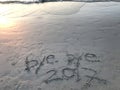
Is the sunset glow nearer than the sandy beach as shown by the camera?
No

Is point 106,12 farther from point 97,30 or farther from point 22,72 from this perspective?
point 22,72

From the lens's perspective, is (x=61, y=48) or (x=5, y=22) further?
(x=5, y=22)

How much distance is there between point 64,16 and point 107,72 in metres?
2.35

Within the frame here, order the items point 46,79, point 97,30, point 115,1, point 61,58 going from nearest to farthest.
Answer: point 46,79 → point 61,58 → point 97,30 → point 115,1

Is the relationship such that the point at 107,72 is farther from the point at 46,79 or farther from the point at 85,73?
the point at 46,79

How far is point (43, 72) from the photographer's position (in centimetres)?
321

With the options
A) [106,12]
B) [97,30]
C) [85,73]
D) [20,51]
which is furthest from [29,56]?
[106,12]

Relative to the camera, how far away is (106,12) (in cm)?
530

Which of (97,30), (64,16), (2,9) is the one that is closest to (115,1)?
(64,16)

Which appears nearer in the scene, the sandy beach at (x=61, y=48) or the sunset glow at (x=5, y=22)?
the sandy beach at (x=61, y=48)

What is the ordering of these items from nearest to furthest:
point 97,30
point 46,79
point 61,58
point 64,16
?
point 46,79 → point 61,58 → point 97,30 → point 64,16

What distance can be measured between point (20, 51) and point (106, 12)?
2.15 meters

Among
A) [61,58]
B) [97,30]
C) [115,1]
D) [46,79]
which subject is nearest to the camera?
[46,79]

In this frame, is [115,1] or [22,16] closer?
[22,16]
